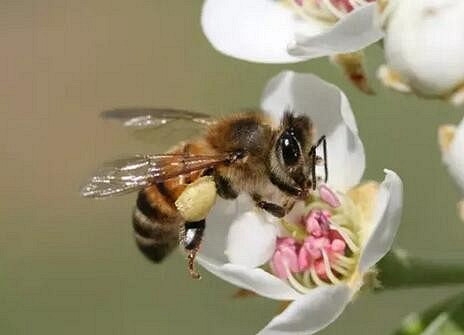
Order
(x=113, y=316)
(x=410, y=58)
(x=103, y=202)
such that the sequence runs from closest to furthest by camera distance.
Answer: (x=410, y=58) → (x=113, y=316) → (x=103, y=202)

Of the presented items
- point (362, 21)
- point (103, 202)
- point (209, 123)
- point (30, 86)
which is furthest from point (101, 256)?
point (362, 21)

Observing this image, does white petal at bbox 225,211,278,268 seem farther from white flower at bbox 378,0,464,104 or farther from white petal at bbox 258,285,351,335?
white flower at bbox 378,0,464,104

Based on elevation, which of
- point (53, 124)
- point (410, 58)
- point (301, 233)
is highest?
point (410, 58)

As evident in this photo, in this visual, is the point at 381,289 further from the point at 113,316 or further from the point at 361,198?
the point at 113,316

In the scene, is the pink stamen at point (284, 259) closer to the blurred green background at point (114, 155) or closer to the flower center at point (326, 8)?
the flower center at point (326, 8)

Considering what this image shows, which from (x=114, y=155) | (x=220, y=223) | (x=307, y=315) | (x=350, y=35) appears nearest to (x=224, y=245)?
(x=220, y=223)

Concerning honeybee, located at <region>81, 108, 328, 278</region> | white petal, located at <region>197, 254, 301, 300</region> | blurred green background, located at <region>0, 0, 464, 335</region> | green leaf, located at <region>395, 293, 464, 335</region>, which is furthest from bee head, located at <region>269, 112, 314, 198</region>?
blurred green background, located at <region>0, 0, 464, 335</region>

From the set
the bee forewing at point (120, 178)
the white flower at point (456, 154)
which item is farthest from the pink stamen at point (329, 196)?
the white flower at point (456, 154)
